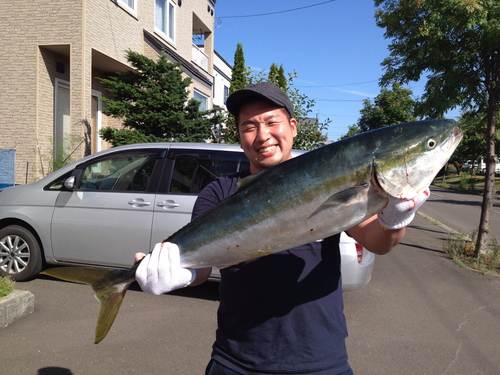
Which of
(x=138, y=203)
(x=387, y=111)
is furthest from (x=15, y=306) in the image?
(x=387, y=111)

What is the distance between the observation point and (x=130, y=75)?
34.0 feet

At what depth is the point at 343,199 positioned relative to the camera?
131 centimetres

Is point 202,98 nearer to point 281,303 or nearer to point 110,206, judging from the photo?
point 110,206

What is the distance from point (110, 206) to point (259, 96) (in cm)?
372

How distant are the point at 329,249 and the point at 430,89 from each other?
6.70m

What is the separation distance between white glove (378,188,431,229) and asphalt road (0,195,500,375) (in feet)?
8.34

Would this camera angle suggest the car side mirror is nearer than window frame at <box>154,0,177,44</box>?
Yes

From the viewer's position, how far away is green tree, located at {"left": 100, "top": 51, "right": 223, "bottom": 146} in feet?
32.4

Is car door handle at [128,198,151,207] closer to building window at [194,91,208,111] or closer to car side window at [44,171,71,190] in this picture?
car side window at [44,171,71,190]

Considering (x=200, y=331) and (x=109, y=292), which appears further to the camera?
(x=200, y=331)

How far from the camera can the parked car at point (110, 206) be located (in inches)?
186

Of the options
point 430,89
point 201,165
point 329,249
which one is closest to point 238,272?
point 329,249

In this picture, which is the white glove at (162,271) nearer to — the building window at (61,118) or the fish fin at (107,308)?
the fish fin at (107,308)

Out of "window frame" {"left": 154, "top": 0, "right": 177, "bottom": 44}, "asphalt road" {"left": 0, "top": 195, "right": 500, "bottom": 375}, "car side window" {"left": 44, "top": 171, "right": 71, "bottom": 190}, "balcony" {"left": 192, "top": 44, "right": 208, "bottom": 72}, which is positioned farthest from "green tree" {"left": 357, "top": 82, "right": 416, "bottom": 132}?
"car side window" {"left": 44, "top": 171, "right": 71, "bottom": 190}
